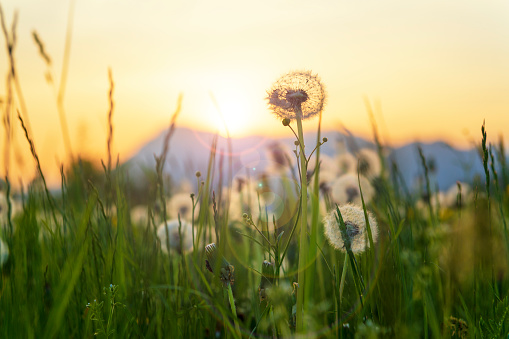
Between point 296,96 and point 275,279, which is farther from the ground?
point 296,96

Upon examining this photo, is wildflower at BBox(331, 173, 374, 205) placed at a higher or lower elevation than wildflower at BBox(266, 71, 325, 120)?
lower

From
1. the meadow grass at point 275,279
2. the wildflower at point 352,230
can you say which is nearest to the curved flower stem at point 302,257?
the meadow grass at point 275,279

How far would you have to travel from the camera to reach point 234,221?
9.13ft

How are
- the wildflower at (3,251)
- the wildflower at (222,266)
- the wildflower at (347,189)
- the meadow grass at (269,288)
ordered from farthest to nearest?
the wildflower at (347,189), the wildflower at (3,251), the wildflower at (222,266), the meadow grass at (269,288)

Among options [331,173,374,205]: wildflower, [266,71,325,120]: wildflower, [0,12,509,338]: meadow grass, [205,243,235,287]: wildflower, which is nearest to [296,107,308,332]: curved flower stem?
[0,12,509,338]: meadow grass

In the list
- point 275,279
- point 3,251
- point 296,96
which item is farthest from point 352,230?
point 3,251

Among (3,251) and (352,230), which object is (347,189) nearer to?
(352,230)

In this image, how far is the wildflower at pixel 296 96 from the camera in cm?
114

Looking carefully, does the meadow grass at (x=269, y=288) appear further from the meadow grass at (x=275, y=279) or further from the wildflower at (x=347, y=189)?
the wildflower at (x=347, y=189)

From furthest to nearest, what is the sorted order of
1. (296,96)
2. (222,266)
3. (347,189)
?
(347,189) < (222,266) < (296,96)

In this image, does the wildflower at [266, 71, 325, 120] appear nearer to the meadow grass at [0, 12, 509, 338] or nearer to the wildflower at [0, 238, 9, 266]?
the meadow grass at [0, 12, 509, 338]

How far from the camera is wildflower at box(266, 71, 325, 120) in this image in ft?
3.73

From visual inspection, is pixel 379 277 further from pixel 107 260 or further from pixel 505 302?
pixel 107 260

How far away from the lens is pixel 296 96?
44.1 inches
